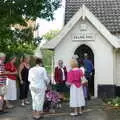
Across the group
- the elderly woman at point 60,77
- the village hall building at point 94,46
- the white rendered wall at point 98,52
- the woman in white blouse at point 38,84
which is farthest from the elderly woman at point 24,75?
the white rendered wall at point 98,52

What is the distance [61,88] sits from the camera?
743 inches

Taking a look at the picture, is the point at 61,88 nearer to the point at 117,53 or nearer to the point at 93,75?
the point at 93,75

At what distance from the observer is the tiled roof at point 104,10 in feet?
78.7

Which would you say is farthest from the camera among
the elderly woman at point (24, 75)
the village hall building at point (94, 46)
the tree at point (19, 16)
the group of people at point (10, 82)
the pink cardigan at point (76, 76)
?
the village hall building at point (94, 46)

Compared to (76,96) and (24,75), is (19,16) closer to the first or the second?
(24,75)

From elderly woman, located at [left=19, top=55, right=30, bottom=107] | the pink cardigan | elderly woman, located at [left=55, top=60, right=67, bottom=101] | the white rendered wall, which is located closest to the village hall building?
the white rendered wall

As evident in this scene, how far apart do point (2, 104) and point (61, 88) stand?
3476 millimetres

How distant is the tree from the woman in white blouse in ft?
18.8

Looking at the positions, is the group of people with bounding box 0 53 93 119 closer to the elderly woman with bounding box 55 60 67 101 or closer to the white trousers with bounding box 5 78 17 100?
the white trousers with bounding box 5 78 17 100

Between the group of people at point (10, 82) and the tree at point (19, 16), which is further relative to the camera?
the tree at point (19, 16)

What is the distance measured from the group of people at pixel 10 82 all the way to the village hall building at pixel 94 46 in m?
4.36

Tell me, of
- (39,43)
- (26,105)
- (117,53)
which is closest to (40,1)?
(39,43)

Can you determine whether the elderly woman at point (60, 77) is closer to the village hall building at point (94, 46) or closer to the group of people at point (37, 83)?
the group of people at point (37, 83)

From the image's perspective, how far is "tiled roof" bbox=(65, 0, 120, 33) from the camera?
2400 centimetres
